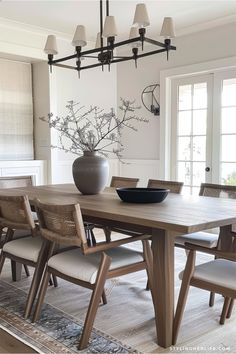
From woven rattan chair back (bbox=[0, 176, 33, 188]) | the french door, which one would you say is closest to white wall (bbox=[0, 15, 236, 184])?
the french door

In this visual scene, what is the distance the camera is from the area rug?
7.08 ft

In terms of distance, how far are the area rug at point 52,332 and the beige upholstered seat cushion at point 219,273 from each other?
581mm

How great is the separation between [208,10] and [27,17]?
216cm

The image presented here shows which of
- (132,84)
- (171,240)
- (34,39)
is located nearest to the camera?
(171,240)

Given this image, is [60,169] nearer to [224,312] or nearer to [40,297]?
[40,297]

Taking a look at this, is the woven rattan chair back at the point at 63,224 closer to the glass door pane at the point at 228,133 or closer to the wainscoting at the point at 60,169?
the wainscoting at the point at 60,169

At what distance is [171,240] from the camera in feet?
7.01

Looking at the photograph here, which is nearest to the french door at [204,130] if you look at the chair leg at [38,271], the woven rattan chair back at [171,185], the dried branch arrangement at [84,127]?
the dried branch arrangement at [84,127]

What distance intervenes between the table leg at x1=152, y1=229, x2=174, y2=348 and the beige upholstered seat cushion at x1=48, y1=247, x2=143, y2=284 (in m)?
0.28

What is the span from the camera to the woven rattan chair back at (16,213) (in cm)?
260

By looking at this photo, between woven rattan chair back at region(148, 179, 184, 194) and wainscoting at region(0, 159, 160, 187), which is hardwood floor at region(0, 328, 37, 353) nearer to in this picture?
woven rattan chair back at region(148, 179, 184, 194)

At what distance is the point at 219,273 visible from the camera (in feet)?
7.04

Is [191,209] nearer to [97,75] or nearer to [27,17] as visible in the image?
[27,17]

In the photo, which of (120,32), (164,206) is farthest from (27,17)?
(164,206)
